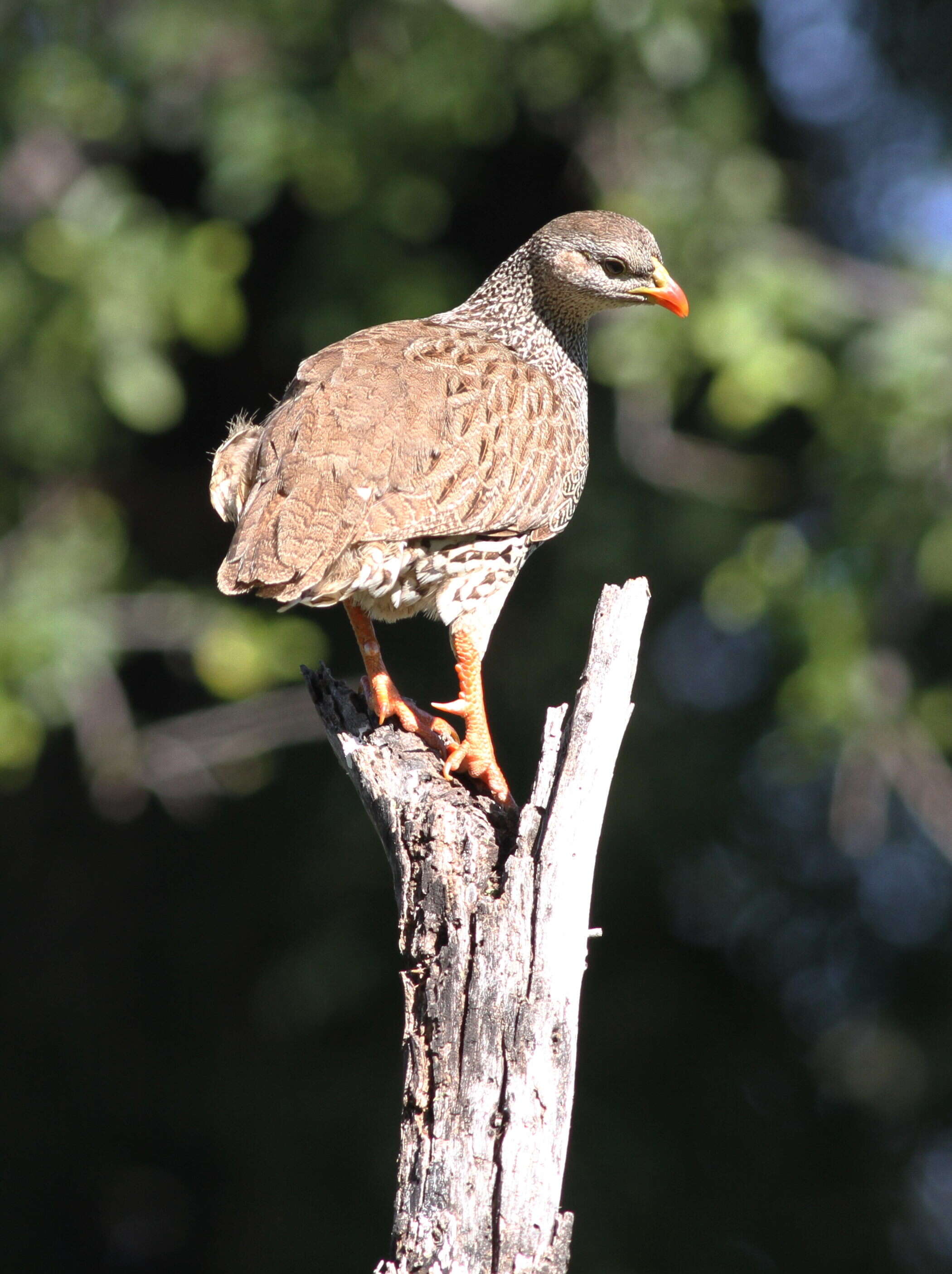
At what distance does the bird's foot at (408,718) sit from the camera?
4.32m

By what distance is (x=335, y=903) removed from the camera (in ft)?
27.5

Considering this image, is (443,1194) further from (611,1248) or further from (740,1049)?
(740,1049)

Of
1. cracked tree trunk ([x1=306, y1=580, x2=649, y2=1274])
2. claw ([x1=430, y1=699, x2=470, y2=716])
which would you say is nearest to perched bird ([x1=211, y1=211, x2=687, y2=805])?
claw ([x1=430, y1=699, x2=470, y2=716])

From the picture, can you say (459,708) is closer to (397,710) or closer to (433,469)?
(397,710)

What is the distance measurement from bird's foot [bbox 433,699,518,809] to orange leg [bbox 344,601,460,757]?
64 mm

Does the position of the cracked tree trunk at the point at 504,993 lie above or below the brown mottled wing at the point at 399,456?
below

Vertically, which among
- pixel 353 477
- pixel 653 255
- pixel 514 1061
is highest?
pixel 653 255

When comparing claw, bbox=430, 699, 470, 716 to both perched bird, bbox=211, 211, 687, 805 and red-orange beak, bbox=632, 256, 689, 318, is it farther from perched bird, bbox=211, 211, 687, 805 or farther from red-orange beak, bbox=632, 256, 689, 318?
red-orange beak, bbox=632, 256, 689, 318

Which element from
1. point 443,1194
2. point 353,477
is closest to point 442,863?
point 443,1194

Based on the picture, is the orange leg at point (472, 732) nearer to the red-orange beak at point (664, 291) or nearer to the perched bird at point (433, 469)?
the perched bird at point (433, 469)

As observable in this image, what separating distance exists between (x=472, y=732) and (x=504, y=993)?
1.14 metres

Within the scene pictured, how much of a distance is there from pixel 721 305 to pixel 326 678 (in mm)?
3062

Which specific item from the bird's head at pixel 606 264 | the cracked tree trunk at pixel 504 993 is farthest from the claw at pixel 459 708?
the bird's head at pixel 606 264

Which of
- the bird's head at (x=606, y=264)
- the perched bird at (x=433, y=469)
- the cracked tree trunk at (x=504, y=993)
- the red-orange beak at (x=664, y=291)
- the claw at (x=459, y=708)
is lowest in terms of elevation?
the cracked tree trunk at (x=504, y=993)
